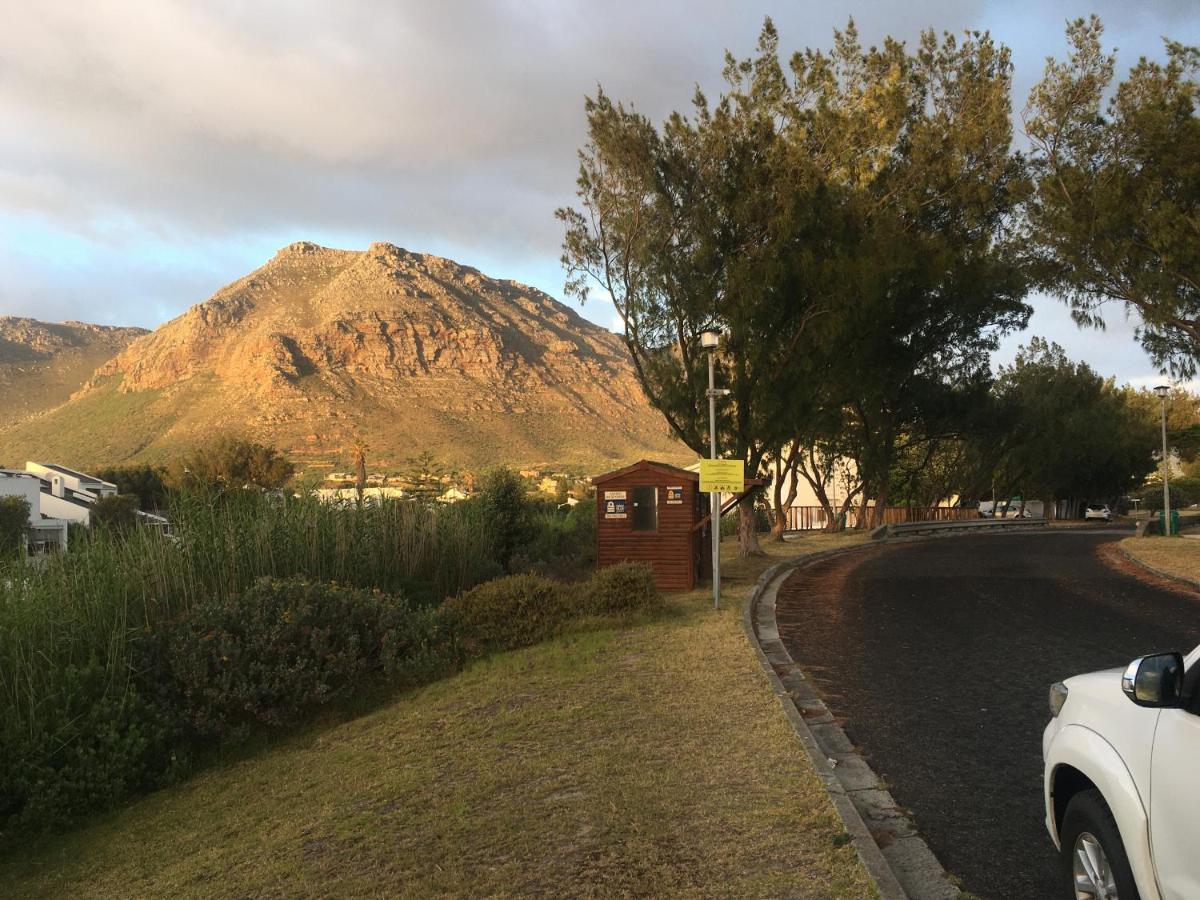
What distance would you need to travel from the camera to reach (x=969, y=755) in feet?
19.5

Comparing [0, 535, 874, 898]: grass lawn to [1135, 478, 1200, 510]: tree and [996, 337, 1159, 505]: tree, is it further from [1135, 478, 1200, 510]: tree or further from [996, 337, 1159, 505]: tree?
[1135, 478, 1200, 510]: tree

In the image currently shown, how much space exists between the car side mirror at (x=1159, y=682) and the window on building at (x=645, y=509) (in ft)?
41.7

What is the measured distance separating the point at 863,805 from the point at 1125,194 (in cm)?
1698

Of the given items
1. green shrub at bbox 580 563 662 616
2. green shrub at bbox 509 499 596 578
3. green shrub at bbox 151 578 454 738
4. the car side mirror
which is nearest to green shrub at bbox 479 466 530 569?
green shrub at bbox 509 499 596 578

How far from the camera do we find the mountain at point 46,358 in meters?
113

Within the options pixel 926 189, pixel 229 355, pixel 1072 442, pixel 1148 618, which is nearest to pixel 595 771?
pixel 1148 618

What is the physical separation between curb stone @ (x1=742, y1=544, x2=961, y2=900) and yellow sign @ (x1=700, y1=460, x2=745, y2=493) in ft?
12.9

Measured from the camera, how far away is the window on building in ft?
51.3

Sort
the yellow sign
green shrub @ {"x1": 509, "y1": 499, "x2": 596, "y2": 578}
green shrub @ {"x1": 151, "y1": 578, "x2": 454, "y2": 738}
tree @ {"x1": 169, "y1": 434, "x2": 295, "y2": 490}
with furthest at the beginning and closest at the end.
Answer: tree @ {"x1": 169, "y1": 434, "x2": 295, "y2": 490}, green shrub @ {"x1": 509, "y1": 499, "x2": 596, "y2": 578}, the yellow sign, green shrub @ {"x1": 151, "y1": 578, "x2": 454, "y2": 738}

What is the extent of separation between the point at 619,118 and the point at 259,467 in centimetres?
3702

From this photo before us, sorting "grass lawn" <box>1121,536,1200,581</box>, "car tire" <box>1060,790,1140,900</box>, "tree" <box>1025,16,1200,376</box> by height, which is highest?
"tree" <box>1025,16,1200,376</box>

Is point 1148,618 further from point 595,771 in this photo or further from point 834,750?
point 595,771

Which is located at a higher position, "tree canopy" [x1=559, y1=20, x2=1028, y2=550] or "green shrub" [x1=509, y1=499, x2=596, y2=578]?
"tree canopy" [x1=559, y1=20, x2=1028, y2=550]

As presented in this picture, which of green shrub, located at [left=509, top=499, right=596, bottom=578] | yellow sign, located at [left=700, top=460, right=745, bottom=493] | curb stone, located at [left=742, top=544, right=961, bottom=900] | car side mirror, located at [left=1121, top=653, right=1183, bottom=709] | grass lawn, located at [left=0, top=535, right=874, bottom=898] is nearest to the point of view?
car side mirror, located at [left=1121, top=653, right=1183, bottom=709]
